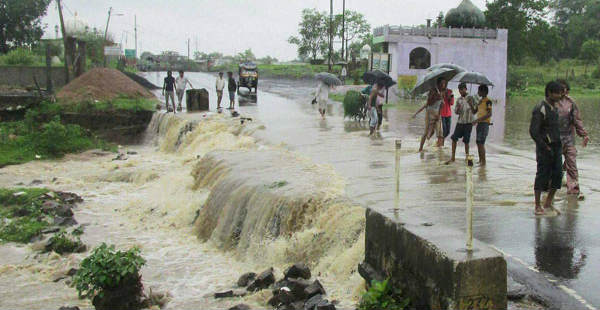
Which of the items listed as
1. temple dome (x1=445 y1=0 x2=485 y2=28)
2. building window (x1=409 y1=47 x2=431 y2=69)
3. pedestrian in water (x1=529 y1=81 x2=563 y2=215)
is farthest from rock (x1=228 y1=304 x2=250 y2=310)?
temple dome (x1=445 y1=0 x2=485 y2=28)

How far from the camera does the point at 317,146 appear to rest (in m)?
14.1

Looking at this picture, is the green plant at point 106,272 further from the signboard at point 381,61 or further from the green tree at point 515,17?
the green tree at point 515,17

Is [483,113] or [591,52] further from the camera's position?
[591,52]

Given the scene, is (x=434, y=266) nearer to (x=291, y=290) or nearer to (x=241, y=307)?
(x=291, y=290)

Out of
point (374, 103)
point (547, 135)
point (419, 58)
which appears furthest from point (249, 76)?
point (547, 135)

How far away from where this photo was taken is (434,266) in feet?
15.4

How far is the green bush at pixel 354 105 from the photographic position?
19047 millimetres

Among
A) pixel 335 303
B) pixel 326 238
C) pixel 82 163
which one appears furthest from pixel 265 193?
pixel 82 163

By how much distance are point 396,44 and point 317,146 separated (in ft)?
72.0

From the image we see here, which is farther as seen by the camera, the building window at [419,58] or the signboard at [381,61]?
the building window at [419,58]

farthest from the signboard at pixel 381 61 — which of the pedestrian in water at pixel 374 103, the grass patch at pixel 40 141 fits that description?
the pedestrian in water at pixel 374 103

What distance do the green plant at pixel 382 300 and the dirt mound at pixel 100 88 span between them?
68.5ft

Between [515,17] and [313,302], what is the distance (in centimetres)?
4270

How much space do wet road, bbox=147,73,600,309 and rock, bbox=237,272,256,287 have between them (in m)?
1.73
